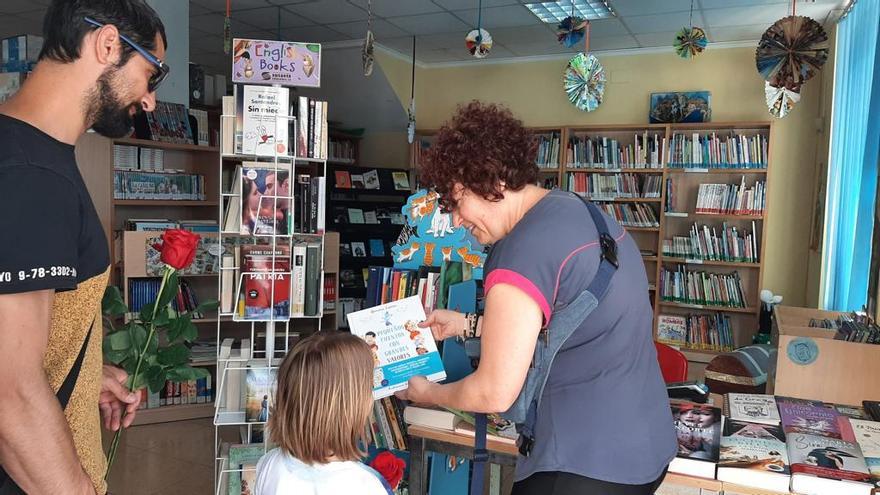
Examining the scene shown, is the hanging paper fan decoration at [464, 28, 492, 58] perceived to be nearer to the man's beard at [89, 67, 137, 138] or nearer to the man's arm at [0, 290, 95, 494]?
the man's beard at [89, 67, 137, 138]

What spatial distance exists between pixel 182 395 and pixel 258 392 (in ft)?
7.67

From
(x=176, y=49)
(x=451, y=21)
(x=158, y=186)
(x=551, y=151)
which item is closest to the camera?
(x=158, y=186)

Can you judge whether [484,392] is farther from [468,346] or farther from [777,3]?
[777,3]

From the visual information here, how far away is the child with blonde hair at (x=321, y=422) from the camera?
1.27m

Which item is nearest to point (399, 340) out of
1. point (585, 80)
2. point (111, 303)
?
point (111, 303)

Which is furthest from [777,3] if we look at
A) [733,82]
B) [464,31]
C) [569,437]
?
[569,437]

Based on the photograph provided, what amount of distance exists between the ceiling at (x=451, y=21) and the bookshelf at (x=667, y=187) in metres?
0.90

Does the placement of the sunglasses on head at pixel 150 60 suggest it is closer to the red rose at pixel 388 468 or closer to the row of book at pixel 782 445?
the red rose at pixel 388 468

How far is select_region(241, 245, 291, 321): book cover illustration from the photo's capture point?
2.38 metres

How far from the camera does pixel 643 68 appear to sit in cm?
670

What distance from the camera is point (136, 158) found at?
15.0ft

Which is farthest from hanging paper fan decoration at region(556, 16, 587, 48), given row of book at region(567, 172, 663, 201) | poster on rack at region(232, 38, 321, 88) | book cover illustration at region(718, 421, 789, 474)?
book cover illustration at region(718, 421, 789, 474)

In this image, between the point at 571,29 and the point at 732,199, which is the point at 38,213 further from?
the point at 732,199

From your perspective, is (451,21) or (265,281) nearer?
(265,281)
